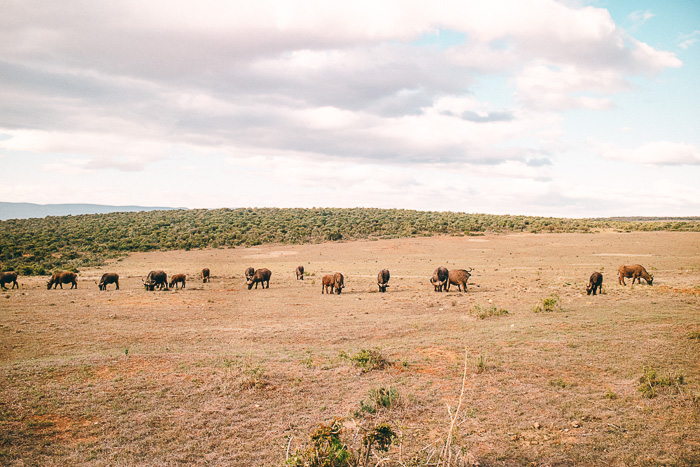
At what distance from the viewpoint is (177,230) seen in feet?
253

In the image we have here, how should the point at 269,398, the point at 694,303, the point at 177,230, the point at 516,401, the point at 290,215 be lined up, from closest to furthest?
the point at 516,401 → the point at 269,398 → the point at 694,303 → the point at 177,230 → the point at 290,215

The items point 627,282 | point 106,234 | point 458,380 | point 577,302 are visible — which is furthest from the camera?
point 106,234

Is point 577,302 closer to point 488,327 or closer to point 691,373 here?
point 488,327

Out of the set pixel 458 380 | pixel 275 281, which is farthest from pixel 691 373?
pixel 275 281

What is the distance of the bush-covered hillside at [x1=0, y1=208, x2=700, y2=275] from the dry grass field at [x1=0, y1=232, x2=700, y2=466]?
117ft

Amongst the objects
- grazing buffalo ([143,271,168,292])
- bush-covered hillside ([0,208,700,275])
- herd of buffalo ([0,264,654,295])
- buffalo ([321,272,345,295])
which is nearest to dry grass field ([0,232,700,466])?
herd of buffalo ([0,264,654,295])

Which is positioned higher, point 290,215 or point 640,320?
point 290,215

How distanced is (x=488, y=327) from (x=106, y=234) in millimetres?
75462


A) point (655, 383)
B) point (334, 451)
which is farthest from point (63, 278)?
point (655, 383)

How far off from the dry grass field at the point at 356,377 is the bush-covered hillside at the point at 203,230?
35598 millimetres

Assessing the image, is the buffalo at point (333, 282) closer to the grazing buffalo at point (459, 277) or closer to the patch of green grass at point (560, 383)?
the grazing buffalo at point (459, 277)

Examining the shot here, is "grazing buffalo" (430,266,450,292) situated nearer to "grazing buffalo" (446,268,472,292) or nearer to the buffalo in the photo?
"grazing buffalo" (446,268,472,292)

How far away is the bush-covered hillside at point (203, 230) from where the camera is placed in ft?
185

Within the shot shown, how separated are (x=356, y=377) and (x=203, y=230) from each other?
72.6 m
